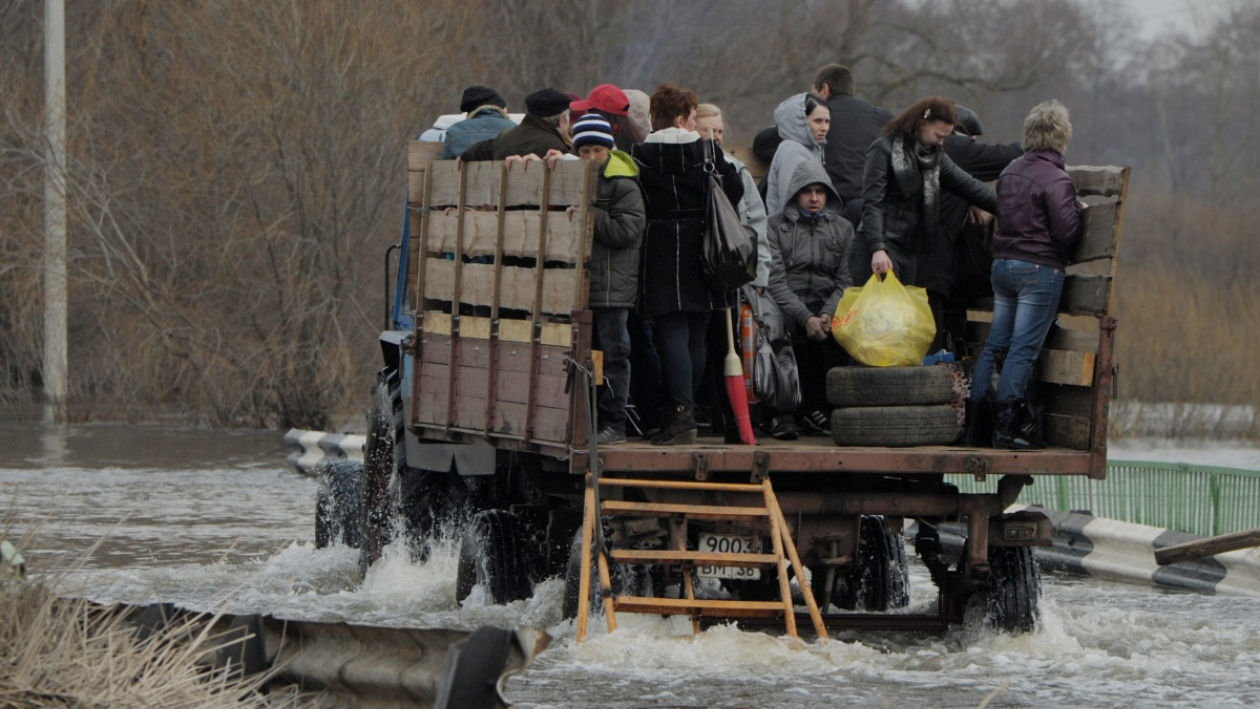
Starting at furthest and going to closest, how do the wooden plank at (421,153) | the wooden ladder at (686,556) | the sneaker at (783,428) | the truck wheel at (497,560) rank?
the wooden plank at (421,153) < the truck wheel at (497,560) < the sneaker at (783,428) < the wooden ladder at (686,556)

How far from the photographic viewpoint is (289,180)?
81.3ft

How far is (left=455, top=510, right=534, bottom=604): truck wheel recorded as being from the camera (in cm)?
1053

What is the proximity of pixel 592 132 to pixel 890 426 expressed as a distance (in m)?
1.92

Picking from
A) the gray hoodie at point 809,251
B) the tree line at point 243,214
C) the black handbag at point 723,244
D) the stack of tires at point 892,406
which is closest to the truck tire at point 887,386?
the stack of tires at point 892,406

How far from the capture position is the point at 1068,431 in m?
9.83

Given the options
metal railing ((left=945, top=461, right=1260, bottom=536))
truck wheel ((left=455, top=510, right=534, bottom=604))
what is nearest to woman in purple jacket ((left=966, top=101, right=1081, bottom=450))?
truck wheel ((left=455, top=510, right=534, bottom=604))

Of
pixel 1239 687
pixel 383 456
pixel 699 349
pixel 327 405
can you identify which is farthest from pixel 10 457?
Answer: pixel 1239 687

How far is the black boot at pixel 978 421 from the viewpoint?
10.1 m

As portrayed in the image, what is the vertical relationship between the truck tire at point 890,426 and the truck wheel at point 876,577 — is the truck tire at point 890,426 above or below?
above

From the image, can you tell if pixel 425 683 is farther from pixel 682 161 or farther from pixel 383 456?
pixel 383 456

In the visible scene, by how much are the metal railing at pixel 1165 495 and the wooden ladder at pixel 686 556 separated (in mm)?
3703

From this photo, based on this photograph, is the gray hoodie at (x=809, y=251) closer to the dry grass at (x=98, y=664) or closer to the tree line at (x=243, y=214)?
the dry grass at (x=98, y=664)

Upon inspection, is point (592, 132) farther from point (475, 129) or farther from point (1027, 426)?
point (1027, 426)

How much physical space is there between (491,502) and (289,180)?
1359cm
